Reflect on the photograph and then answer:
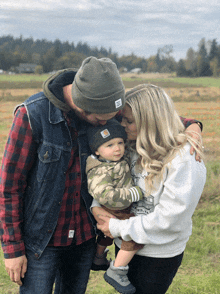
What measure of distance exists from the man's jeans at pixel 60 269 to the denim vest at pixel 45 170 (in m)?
0.12

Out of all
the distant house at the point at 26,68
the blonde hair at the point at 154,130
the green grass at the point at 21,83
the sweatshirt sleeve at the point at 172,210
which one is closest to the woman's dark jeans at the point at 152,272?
the sweatshirt sleeve at the point at 172,210

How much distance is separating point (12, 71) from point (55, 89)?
96851mm

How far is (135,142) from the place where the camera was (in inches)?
101

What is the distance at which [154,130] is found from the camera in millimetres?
2309

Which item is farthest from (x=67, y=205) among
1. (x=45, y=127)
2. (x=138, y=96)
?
(x=138, y=96)

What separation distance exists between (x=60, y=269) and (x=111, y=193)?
3.49 feet

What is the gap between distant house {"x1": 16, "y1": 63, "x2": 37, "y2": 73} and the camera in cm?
9095

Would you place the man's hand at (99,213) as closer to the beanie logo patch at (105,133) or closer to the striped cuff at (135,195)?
the striped cuff at (135,195)

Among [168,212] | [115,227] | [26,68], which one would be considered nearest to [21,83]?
[26,68]

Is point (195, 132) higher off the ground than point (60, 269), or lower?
higher

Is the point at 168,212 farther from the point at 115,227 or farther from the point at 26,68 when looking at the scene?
the point at 26,68

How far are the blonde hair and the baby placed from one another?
0.18 m

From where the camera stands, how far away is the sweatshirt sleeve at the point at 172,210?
210 centimetres

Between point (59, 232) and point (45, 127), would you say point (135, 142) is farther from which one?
point (59, 232)
